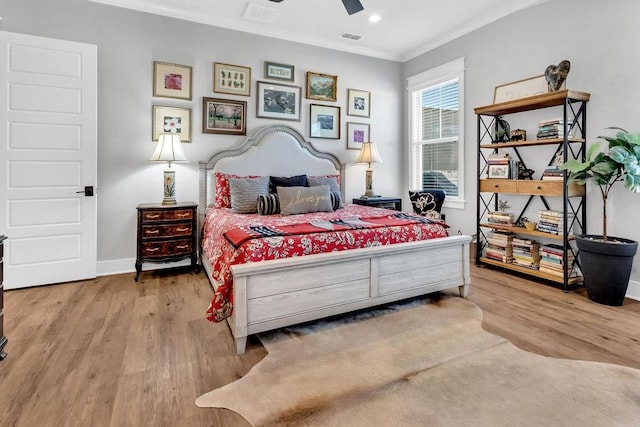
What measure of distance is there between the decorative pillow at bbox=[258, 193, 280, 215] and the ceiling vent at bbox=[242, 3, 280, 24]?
6.79 ft

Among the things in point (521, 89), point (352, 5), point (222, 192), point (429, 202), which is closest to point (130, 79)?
point (222, 192)

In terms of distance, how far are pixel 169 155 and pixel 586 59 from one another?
13.4 ft

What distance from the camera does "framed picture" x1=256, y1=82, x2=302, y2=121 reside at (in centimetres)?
428

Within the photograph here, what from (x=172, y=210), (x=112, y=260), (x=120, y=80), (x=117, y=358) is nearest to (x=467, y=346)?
(x=117, y=358)

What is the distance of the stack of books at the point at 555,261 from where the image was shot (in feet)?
10.3

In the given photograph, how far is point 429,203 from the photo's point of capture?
429 centimetres

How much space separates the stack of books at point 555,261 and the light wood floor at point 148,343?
18 cm

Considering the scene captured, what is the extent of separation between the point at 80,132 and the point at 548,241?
15.8 ft

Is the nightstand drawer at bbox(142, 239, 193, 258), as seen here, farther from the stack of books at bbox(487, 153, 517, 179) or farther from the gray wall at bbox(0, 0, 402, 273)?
the stack of books at bbox(487, 153, 517, 179)

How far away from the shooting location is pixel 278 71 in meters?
4.36

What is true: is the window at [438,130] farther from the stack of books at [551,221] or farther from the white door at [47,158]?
the white door at [47,158]

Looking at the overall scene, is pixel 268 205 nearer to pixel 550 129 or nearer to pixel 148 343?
pixel 148 343

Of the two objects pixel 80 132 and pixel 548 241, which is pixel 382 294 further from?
pixel 80 132

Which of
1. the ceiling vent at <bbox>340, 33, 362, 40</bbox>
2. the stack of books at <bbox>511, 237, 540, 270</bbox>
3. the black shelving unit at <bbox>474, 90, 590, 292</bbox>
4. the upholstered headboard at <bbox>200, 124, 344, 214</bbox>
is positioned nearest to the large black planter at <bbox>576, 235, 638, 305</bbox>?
the black shelving unit at <bbox>474, 90, 590, 292</bbox>
